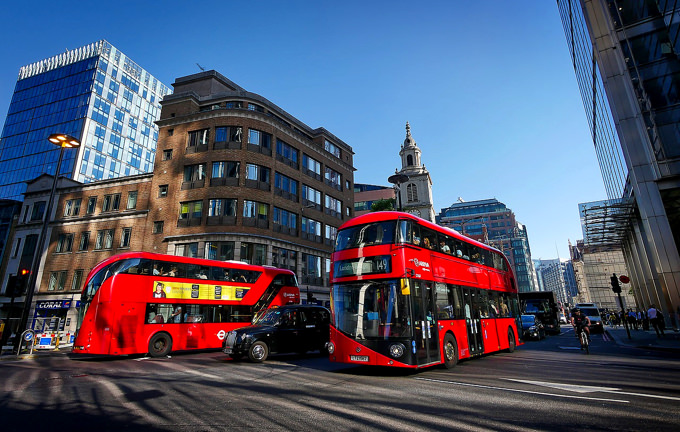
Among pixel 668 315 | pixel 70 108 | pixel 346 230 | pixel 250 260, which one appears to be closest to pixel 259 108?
pixel 250 260

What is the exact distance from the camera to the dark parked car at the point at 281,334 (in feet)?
39.9

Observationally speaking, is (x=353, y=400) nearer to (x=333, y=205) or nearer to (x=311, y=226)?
(x=311, y=226)

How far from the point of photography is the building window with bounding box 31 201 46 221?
37781mm

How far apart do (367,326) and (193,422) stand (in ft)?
16.8

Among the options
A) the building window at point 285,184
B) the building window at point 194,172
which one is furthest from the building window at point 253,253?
the building window at point 194,172

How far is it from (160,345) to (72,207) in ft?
→ 99.5

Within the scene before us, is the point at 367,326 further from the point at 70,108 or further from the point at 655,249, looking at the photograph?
the point at 70,108

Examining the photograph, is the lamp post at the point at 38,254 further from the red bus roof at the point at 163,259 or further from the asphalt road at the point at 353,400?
the asphalt road at the point at 353,400

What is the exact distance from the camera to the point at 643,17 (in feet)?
70.2

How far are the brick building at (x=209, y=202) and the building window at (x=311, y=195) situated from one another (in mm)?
112

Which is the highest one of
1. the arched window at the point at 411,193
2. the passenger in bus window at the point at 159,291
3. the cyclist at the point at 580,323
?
the arched window at the point at 411,193

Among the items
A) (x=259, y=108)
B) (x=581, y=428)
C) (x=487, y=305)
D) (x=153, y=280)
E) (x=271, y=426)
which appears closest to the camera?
(x=581, y=428)

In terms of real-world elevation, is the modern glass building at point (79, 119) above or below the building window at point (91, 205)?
above

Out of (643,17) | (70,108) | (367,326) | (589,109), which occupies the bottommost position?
(367,326)
